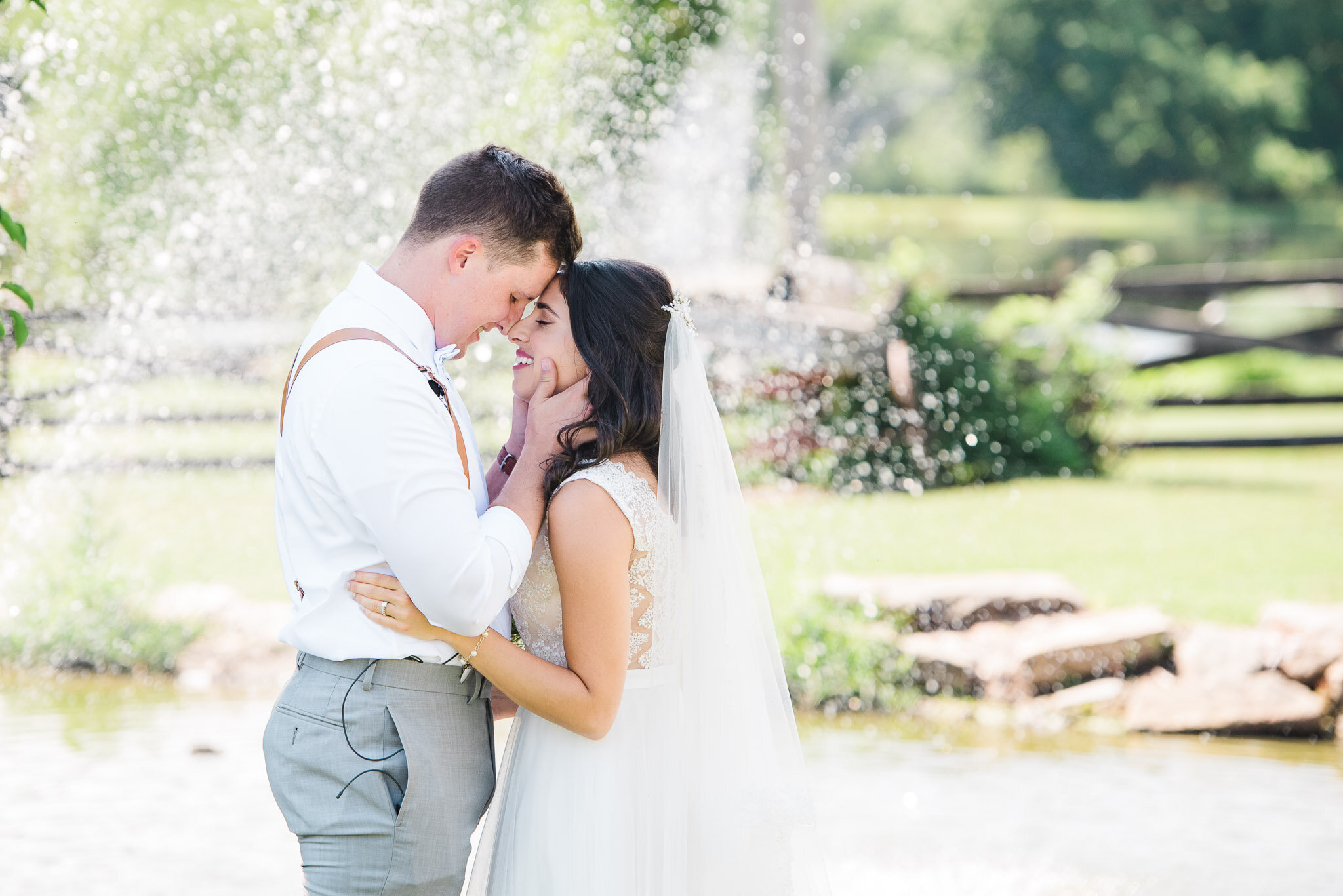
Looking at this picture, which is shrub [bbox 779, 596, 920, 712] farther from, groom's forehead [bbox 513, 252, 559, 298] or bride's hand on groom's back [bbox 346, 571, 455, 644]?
bride's hand on groom's back [bbox 346, 571, 455, 644]

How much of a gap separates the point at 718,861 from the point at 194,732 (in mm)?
3902

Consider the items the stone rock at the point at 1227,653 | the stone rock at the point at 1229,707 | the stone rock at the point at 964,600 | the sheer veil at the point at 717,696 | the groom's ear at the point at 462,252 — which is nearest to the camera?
the groom's ear at the point at 462,252

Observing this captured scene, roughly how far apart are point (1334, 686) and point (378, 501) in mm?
5334

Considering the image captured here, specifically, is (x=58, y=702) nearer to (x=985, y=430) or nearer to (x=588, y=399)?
(x=588, y=399)

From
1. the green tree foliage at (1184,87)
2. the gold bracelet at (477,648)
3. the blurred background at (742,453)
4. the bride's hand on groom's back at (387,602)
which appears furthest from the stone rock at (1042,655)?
the green tree foliage at (1184,87)

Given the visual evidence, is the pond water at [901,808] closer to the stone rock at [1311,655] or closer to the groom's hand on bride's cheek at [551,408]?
the stone rock at [1311,655]

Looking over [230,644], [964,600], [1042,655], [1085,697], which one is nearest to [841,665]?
[964,600]

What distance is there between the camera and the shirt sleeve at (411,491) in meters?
2.11

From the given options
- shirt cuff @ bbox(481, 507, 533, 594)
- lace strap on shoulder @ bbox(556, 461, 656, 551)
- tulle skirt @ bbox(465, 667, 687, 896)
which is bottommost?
tulle skirt @ bbox(465, 667, 687, 896)

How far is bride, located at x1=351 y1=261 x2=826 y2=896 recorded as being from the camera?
99.3 inches

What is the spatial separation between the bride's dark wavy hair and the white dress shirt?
0.31 metres

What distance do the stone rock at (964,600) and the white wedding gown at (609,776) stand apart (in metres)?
4.22

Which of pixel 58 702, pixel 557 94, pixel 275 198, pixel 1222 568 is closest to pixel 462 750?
pixel 58 702

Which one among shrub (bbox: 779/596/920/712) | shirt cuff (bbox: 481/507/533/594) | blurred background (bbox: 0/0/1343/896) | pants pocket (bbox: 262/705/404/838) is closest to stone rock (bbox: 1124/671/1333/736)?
blurred background (bbox: 0/0/1343/896)
